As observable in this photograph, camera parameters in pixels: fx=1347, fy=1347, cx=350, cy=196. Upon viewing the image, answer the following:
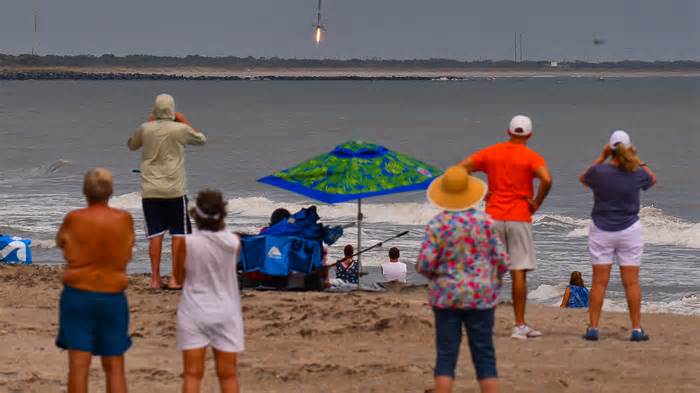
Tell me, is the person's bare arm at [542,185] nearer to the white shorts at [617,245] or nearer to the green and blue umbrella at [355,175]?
the white shorts at [617,245]

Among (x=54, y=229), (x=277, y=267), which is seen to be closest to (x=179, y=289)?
(x=277, y=267)

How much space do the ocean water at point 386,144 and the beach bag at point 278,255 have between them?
13.4ft

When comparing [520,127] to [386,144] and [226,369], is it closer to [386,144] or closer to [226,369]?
[226,369]

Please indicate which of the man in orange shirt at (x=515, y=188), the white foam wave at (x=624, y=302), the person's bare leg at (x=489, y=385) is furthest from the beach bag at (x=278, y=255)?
the person's bare leg at (x=489, y=385)

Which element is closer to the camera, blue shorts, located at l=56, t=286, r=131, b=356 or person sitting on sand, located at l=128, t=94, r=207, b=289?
blue shorts, located at l=56, t=286, r=131, b=356

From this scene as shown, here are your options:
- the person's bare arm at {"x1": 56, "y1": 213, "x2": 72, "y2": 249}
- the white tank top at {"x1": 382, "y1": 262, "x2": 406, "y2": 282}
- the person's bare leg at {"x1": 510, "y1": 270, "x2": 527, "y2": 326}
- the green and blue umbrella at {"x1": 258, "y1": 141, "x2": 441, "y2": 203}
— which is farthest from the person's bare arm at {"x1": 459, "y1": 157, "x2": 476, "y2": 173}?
the white tank top at {"x1": 382, "y1": 262, "x2": 406, "y2": 282}

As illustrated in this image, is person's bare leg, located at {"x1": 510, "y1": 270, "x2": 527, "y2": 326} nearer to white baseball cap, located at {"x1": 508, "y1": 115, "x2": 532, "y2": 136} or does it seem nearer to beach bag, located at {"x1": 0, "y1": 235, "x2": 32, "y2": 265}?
white baseball cap, located at {"x1": 508, "y1": 115, "x2": 532, "y2": 136}

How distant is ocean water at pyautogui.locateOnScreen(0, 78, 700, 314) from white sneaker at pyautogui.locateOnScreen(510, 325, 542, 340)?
20.5ft

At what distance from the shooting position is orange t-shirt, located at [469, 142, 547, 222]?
29.5 ft

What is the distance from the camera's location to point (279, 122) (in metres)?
91.9

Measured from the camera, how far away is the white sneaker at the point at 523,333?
9727 millimetres

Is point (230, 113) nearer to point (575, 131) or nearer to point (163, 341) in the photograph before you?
point (575, 131)

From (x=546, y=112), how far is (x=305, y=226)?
349 ft

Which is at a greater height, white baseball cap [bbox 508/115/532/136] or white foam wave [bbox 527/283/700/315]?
white baseball cap [bbox 508/115/532/136]
